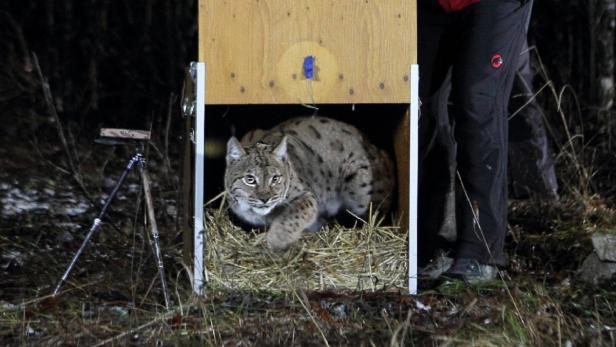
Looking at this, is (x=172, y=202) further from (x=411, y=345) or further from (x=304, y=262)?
(x=411, y=345)

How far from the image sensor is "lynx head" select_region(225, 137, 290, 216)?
19.4 feet

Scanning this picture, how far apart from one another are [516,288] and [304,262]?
3.91 feet

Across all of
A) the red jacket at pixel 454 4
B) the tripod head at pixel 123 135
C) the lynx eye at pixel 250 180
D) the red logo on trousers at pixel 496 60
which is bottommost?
the lynx eye at pixel 250 180

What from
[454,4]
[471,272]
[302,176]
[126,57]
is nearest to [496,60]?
[454,4]

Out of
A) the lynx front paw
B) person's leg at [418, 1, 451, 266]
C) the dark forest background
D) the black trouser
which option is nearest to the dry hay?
the lynx front paw

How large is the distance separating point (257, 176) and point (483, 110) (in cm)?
120

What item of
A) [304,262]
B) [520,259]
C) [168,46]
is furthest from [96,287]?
[168,46]

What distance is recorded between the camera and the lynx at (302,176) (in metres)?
5.91

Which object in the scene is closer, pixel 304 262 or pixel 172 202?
pixel 304 262

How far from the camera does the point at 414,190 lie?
5391 mm

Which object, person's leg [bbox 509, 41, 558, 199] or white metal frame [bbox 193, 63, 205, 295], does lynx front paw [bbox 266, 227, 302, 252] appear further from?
person's leg [bbox 509, 41, 558, 199]

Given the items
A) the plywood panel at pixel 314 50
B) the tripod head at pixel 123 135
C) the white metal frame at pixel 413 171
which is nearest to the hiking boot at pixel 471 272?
the white metal frame at pixel 413 171

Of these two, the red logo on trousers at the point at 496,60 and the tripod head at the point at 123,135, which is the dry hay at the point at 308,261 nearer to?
the tripod head at the point at 123,135

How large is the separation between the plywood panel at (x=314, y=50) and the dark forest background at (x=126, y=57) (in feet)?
15.9
